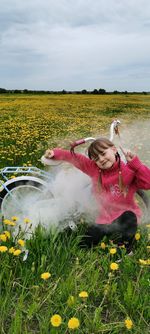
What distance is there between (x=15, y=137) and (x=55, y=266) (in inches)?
Answer: 221

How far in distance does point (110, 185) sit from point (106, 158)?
248mm

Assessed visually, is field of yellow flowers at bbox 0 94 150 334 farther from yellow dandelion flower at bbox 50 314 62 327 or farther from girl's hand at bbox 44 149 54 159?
girl's hand at bbox 44 149 54 159

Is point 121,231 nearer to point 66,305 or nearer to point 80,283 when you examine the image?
point 80,283

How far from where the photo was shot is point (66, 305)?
239 cm

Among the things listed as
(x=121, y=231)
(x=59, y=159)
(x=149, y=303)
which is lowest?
(x=149, y=303)

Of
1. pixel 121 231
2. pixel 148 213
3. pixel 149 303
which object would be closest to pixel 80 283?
pixel 149 303

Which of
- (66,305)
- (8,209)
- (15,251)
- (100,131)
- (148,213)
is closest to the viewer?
(66,305)

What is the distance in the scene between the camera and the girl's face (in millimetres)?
3115

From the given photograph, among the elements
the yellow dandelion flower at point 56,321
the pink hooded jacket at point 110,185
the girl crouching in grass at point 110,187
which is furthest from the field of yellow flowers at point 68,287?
the pink hooded jacket at point 110,185

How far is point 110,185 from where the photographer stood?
128 inches

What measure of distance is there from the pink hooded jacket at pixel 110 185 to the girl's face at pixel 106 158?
71mm

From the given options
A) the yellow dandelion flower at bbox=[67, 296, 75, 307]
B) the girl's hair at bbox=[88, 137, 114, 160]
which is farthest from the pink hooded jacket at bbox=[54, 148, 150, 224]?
the yellow dandelion flower at bbox=[67, 296, 75, 307]

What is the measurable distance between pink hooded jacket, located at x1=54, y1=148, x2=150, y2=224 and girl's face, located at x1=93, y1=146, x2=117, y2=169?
0.07 meters

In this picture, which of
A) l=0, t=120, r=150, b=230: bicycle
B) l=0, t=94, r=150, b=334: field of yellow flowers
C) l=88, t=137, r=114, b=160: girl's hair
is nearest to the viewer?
l=0, t=94, r=150, b=334: field of yellow flowers
